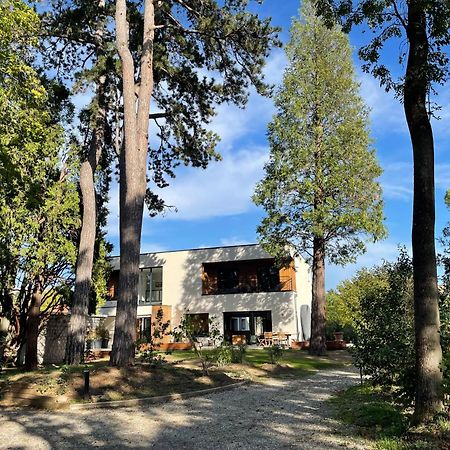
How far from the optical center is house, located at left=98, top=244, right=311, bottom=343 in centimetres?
3045

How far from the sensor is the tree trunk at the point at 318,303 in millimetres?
22031

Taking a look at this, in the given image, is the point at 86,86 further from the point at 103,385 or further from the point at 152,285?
the point at 152,285

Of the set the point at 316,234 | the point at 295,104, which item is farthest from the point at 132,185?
the point at 295,104

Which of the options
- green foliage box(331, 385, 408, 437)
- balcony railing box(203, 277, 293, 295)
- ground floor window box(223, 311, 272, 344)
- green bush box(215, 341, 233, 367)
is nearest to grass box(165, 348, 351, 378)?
green bush box(215, 341, 233, 367)

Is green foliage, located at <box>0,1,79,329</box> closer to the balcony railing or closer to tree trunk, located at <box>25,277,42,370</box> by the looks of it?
tree trunk, located at <box>25,277,42,370</box>

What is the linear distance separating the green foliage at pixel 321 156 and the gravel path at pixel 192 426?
1248 cm

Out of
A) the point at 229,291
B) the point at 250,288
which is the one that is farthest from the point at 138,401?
the point at 229,291

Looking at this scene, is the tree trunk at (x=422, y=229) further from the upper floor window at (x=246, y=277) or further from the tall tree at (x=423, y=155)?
the upper floor window at (x=246, y=277)

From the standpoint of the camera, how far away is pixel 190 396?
10.5 m

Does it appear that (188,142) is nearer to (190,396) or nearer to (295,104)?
(295,104)

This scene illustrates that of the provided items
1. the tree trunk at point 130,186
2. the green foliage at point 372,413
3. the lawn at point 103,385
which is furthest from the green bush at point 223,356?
the green foliage at point 372,413

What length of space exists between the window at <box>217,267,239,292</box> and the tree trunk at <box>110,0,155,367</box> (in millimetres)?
19530

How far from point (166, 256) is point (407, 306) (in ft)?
85.2

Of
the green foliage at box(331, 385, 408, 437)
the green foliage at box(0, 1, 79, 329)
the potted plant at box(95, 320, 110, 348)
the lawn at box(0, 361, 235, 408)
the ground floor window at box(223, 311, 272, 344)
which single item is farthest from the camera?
the ground floor window at box(223, 311, 272, 344)
